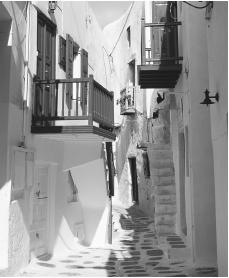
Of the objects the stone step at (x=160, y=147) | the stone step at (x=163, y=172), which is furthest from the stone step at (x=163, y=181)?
the stone step at (x=160, y=147)

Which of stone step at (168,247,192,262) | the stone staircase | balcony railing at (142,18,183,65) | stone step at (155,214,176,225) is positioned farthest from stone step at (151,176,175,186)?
balcony railing at (142,18,183,65)

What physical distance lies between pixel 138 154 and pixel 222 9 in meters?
14.2

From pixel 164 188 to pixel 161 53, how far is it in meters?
4.22

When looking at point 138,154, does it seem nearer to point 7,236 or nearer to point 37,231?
point 37,231

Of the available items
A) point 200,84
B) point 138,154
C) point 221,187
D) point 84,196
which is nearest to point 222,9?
point 221,187

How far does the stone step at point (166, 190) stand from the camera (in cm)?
1135

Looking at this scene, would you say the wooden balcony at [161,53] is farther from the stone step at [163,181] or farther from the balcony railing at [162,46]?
the stone step at [163,181]

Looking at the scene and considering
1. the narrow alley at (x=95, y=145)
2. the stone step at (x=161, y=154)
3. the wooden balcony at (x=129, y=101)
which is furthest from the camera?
the wooden balcony at (x=129, y=101)

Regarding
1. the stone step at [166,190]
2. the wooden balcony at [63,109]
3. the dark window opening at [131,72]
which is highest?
the dark window opening at [131,72]

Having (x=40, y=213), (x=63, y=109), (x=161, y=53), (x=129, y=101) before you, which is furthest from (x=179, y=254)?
(x=129, y=101)

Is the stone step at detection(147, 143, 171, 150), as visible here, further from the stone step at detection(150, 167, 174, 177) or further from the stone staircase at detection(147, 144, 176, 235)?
the stone step at detection(150, 167, 174, 177)

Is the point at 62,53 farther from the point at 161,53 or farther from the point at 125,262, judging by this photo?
the point at 125,262

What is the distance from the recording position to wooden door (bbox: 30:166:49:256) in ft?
27.9

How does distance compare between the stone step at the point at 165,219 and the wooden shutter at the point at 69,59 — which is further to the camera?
the stone step at the point at 165,219
